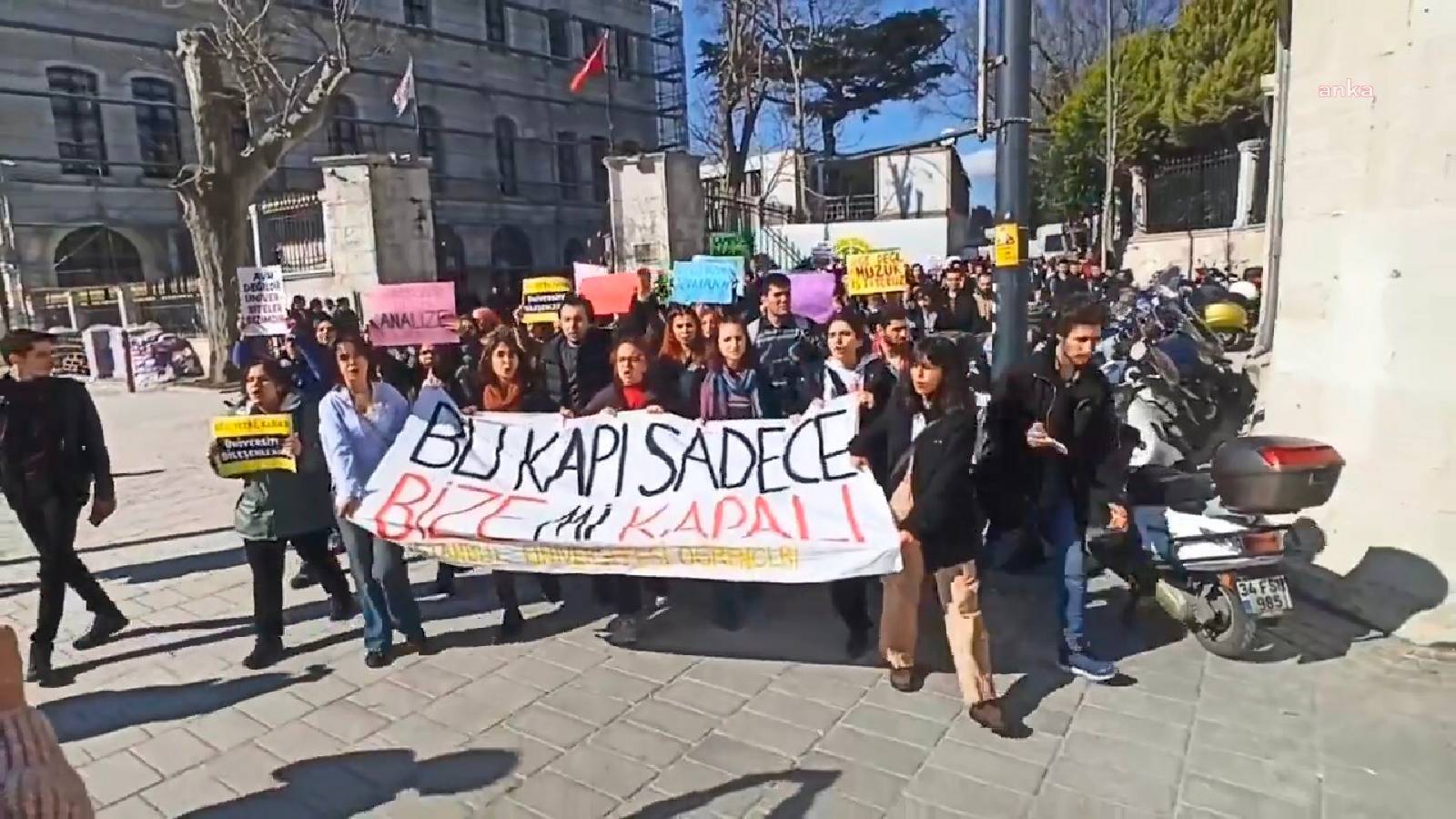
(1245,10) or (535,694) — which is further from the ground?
(1245,10)

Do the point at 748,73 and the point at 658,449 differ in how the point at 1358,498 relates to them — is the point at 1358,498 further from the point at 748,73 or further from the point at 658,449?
the point at 748,73

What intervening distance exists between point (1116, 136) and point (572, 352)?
24166mm

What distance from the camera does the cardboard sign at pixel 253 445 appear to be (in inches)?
182

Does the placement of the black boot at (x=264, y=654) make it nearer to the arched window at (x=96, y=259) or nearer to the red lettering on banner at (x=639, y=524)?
the red lettering on banner at (x=639, y=524)

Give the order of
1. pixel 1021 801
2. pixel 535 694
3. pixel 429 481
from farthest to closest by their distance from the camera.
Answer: pixel 429 481
pixel 535 694
pixel 1021 801

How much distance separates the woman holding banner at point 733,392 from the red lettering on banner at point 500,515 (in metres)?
1.04

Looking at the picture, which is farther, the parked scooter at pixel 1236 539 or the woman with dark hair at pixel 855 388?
the woman with dark hair at pixel 855 388

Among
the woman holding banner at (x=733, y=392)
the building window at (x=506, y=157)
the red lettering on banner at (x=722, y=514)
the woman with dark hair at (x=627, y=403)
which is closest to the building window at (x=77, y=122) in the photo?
the building window at (x=506, y=157)

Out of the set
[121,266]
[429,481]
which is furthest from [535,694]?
[121,266]

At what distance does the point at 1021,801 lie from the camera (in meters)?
3.41

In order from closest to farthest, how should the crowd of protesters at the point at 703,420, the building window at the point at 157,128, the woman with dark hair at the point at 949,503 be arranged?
the woman with dark hair at the point at 949,503
the crowd of protesters at the point at 703,420
the building window at the point at 157,128

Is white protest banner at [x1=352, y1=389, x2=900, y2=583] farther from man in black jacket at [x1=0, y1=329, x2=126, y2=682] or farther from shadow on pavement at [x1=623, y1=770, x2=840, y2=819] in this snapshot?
man in black jacket at [x1=0, y1=329, x2=126, y2=682]

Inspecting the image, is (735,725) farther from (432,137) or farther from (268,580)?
(432,137)

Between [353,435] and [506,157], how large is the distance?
113ft
